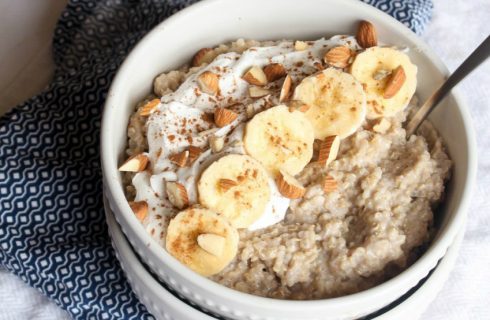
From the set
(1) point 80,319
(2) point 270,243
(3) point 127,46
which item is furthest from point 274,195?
(3) point 127,46

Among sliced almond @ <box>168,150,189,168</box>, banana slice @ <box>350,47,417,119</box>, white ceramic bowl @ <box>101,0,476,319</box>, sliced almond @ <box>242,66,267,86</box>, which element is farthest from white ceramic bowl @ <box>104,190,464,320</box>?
sliced almond @ <box>242,66,267,86</box>

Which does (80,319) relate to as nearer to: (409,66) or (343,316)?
(343,316)

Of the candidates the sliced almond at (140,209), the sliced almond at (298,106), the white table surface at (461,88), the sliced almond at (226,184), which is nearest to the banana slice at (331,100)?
the sliced almond at (298,106)

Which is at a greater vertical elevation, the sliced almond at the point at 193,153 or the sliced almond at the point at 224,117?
the sliced almond at the point at 224,117

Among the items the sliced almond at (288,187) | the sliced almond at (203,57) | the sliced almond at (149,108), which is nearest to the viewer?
the sliced almond at (288,187)

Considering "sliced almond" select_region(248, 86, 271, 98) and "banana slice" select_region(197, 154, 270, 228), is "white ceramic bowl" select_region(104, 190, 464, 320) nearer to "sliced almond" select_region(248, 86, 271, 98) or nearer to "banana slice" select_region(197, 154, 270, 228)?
"banana slice" select_region(197, 154, 270, 228)

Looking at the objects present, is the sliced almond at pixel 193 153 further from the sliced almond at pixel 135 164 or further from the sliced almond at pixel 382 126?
the sliced almond at pixel 382 126
